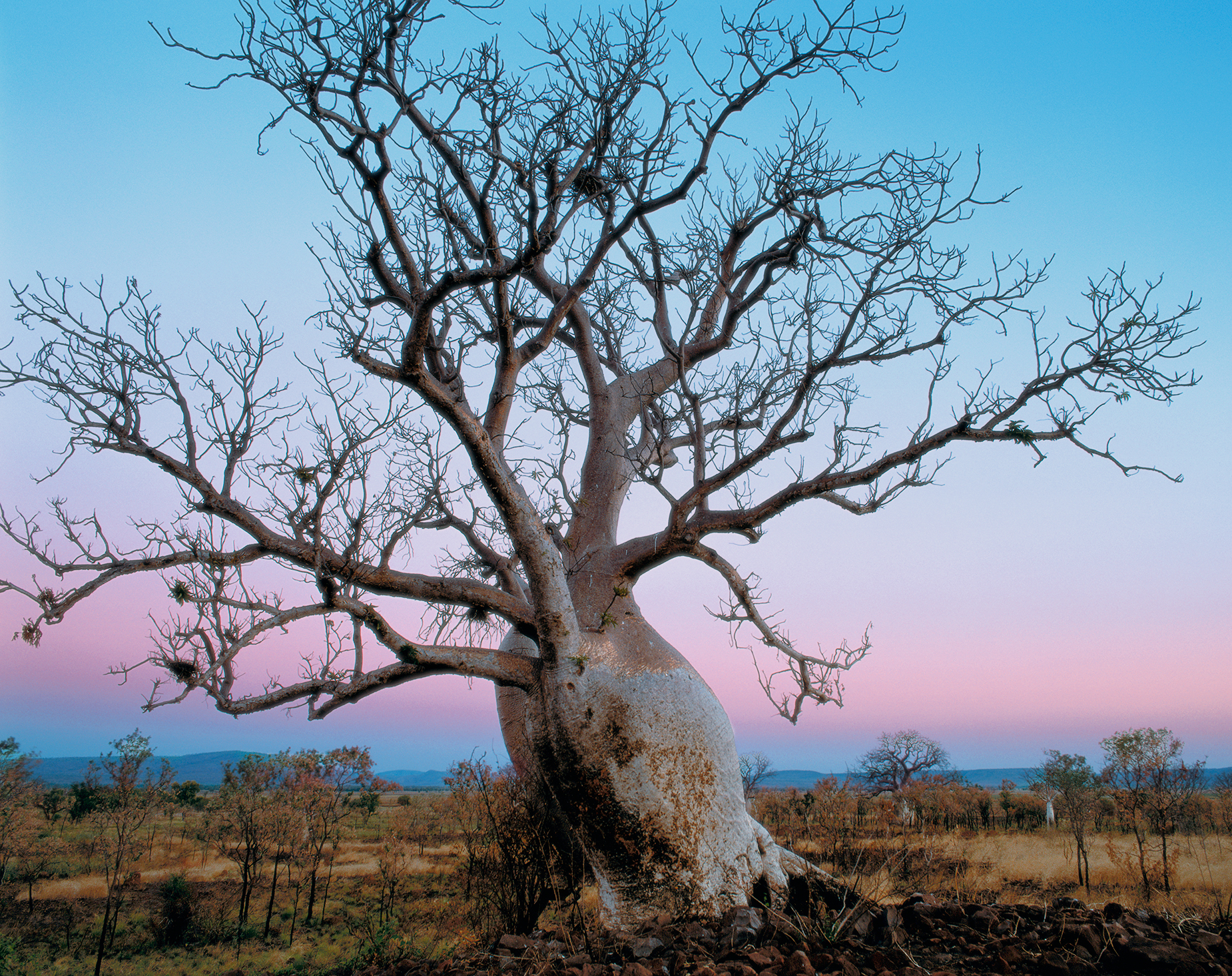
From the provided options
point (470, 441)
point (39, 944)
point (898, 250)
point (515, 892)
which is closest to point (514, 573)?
point (470, 441)

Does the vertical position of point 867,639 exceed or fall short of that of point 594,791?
it exceeds it

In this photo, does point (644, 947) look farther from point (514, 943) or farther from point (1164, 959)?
point (1164, 959)

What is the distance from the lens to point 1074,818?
12.3m

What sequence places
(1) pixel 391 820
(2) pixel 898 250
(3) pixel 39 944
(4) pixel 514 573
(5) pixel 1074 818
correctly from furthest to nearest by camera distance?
(1) pixel 391 820 < (5) pixel 1074 818 < (3) pixel 39 944 < (4) pixel 514 573 < (2) pixel 898 250

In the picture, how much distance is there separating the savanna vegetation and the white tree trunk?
0.47 m

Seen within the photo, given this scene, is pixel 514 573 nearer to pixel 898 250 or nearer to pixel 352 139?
pixel 352 139

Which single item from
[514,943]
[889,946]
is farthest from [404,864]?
[889,946]

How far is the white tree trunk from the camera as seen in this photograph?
4551 millimetres

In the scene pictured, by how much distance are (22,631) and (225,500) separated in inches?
54.5

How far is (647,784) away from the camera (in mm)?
4641

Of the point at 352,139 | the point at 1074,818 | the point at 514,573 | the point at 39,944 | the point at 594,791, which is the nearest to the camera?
the point at 352,139

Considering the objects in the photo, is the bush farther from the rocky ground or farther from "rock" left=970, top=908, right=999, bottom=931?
"rock" left=970, top=908, right=999, bottom=931

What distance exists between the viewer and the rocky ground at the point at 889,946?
3250 mm

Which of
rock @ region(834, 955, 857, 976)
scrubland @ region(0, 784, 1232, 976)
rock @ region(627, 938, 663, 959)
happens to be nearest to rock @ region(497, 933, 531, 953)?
scrubland @ region(0, 784, 1232, 976)
